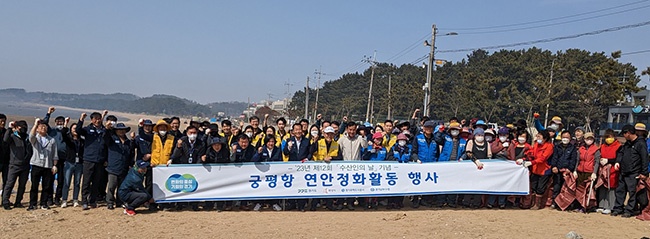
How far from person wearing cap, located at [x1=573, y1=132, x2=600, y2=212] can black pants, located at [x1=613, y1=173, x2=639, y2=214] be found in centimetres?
37

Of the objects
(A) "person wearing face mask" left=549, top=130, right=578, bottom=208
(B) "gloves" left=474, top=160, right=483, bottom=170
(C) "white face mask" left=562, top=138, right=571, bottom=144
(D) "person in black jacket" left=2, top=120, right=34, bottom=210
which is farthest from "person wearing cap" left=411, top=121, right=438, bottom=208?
(D) "person in black jacket" left=2, top=120, right=34, bottom=210

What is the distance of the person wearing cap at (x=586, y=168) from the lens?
8156 mm

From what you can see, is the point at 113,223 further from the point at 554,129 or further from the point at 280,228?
A: the point at 554,129

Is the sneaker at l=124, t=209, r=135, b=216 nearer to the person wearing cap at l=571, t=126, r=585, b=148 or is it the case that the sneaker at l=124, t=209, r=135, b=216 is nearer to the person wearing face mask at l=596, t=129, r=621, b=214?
the person wearing cap at l=571, t=126, r=585, b=148

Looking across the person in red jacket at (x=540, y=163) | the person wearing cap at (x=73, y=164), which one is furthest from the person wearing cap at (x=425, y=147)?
the person wearing cap at (x=73, y=164)

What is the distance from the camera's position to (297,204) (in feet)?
27.1

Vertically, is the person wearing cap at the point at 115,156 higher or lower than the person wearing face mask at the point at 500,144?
lower

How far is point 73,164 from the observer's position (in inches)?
323

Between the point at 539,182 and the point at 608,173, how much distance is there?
1098mm

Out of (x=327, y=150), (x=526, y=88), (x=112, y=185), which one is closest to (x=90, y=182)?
(x=112, y=185)

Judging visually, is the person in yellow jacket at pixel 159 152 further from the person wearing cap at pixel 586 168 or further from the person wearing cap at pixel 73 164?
the person wearing cap at pixel 586 168

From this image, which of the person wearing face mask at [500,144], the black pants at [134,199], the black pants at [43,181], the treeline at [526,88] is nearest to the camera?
the black pants at [134,199]

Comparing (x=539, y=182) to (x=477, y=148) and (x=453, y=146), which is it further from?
(x=453, y=146)

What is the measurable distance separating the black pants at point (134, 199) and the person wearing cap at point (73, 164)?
1.20 meters
